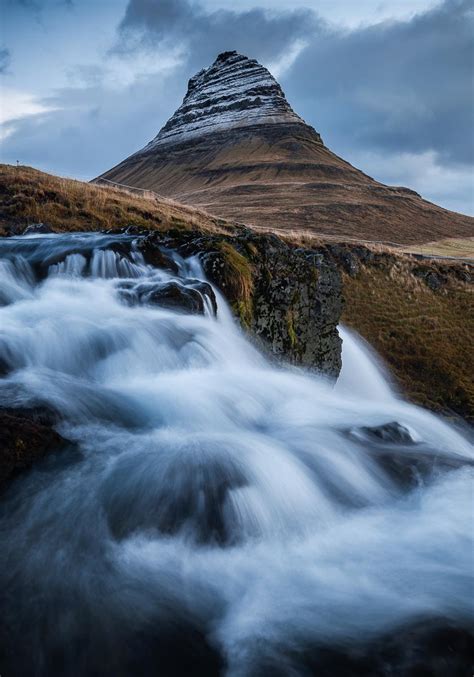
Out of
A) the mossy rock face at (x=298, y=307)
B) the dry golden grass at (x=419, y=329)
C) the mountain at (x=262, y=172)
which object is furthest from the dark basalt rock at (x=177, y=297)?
the mountain at (x=262, y=172)

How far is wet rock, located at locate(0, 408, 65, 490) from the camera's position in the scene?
4.75m

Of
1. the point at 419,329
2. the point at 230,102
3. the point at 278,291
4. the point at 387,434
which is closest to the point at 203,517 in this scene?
the point at 387,434

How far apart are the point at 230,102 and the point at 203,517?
151 metres

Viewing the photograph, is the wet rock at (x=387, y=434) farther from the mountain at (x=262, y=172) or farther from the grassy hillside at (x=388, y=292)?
the mountain at (x=262, y=172)

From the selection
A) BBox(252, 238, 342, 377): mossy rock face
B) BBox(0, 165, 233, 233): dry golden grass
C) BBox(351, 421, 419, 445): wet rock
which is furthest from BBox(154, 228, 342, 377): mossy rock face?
BBox(0, 165, 233, 233): dry golden grass

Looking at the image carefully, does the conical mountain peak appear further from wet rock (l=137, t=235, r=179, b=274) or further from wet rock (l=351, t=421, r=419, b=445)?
wet rock (l=351, t=421, r=419, b=445)

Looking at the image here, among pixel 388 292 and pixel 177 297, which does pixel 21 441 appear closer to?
pixel 177 297

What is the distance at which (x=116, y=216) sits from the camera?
18.9 meters

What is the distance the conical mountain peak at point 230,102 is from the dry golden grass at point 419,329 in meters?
117

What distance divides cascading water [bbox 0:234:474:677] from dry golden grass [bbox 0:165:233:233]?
325 inches

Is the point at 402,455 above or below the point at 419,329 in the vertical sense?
below

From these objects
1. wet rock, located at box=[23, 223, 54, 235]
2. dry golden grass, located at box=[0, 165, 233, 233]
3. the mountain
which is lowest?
wet rock, located at box=[23, 223, 54, 235]

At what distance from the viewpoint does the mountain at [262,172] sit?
63812mm

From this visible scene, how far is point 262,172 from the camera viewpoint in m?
101
